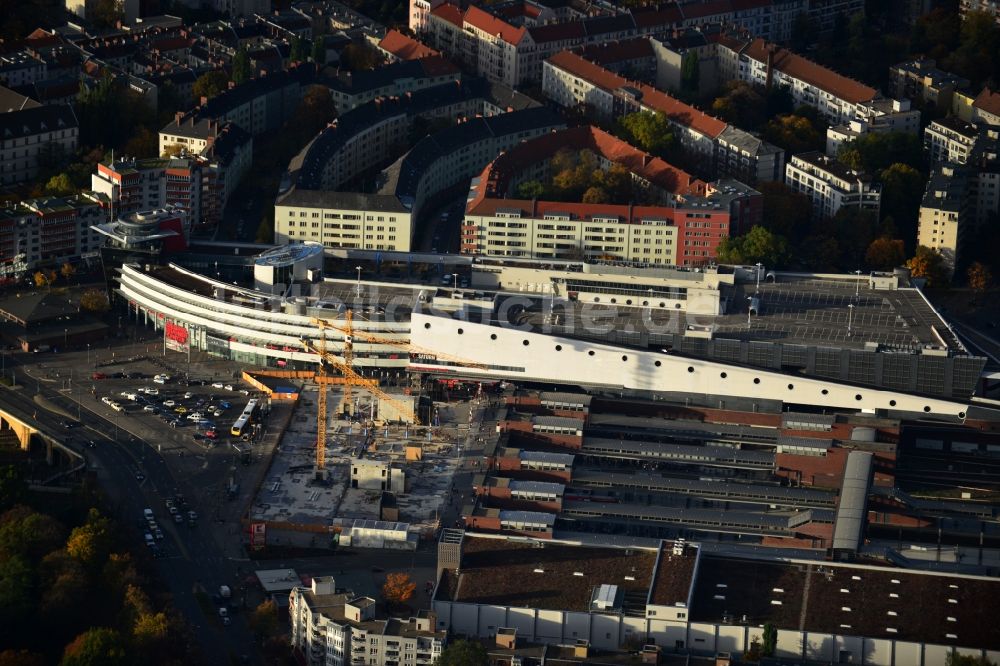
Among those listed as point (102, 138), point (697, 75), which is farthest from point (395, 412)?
point (697, 75)

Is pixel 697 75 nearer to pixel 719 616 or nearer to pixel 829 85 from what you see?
pixel 829 85

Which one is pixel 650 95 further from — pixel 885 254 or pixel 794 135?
pixel 885 254

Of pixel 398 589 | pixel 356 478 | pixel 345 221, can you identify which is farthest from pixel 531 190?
pixel 398 589

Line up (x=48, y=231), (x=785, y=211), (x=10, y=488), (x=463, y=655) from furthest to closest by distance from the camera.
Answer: (x=785, y=211) < (x=48, y=231) < (x=10, y=488) < (x=463, y=655)

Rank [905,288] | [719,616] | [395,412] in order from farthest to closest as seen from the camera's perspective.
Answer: [905,288], [395,412], [719,616]

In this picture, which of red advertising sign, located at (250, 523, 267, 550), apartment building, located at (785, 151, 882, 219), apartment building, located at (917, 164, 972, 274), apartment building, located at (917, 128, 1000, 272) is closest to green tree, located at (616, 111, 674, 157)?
apartment building, located at (785, 151, 882, 219)

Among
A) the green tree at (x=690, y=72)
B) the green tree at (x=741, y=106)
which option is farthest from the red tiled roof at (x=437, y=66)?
Result: the green tree at (x=741, y=106)

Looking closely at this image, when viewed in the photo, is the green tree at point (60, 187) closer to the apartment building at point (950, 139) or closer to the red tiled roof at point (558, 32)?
the red tiled roof at point (558, 32)
